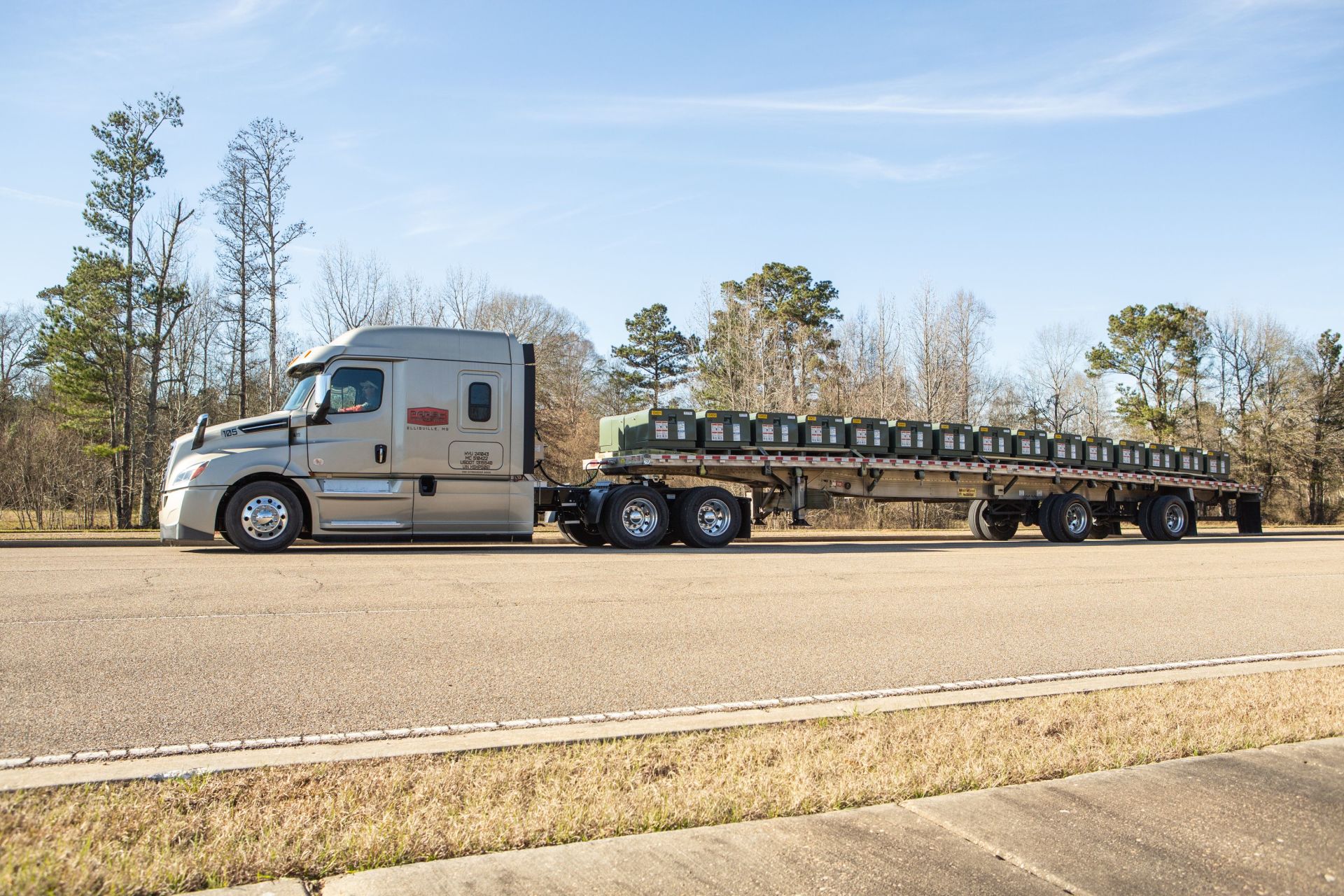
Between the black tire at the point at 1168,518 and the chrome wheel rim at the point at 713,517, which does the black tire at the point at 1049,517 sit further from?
the chrome wheel rim at the point at 713,517

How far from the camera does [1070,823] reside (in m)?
3.81

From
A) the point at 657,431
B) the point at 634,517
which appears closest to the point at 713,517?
the point at 634,517

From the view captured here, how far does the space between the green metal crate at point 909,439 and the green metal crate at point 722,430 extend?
3399mm

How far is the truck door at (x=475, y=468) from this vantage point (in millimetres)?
14500

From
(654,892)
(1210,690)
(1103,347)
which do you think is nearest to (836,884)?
(654,892)

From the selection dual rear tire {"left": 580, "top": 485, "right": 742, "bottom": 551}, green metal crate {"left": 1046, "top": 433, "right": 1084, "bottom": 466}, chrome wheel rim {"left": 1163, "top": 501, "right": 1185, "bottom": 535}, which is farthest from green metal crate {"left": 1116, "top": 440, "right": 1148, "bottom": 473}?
dual rear tire {"left": 580, "top": 485, "right": 742, "bottom": 551}

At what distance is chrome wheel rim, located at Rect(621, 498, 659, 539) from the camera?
53.5 ft

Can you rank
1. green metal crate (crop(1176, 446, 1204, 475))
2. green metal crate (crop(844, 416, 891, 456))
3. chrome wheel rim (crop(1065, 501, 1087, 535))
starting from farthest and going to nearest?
green metal crate (crop(1176, 446, 1204, 475)) < chrome wheel rim (crop(1065, 501, 1087, 535)) < green metal crate (crop(844, 416, 891, 456))

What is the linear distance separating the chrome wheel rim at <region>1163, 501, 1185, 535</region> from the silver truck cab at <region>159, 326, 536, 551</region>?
15.9 meters

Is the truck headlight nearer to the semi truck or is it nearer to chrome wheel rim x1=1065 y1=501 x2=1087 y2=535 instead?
the semi truck

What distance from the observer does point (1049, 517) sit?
21500mm

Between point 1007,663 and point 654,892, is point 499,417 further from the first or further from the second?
point 654,892

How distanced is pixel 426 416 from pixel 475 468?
1036mm

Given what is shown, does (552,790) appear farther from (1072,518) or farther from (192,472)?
(1072,518)
